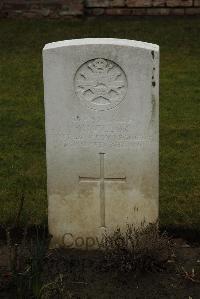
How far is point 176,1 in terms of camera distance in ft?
39.8

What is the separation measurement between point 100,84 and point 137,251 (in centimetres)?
108

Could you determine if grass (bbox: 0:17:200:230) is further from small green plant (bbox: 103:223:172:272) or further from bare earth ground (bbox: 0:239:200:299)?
small green plant (bbox: 103:223:172:272)

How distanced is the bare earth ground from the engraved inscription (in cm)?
102

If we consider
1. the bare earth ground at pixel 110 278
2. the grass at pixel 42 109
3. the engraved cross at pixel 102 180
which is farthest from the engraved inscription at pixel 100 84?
the bare earth ground at pixel 110 278

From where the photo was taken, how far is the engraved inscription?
4.50m

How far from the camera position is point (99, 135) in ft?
15.1

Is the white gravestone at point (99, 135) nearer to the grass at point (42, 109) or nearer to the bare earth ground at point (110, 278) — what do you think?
the bare earth ground at point (110, 278)

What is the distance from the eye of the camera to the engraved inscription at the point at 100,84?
450 cm

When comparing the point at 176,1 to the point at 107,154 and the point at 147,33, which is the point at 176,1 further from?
the point at 107,154

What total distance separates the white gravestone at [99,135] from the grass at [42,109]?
38 centimetres

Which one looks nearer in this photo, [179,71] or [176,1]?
[179,71]

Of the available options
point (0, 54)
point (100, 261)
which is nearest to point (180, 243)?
point (100, 261)

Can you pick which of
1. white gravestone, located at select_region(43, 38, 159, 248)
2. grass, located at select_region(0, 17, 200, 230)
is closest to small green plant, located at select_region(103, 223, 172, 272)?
white gravestone, located at select_region(43, 38, 159, 248)

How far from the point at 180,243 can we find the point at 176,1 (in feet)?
25.7
